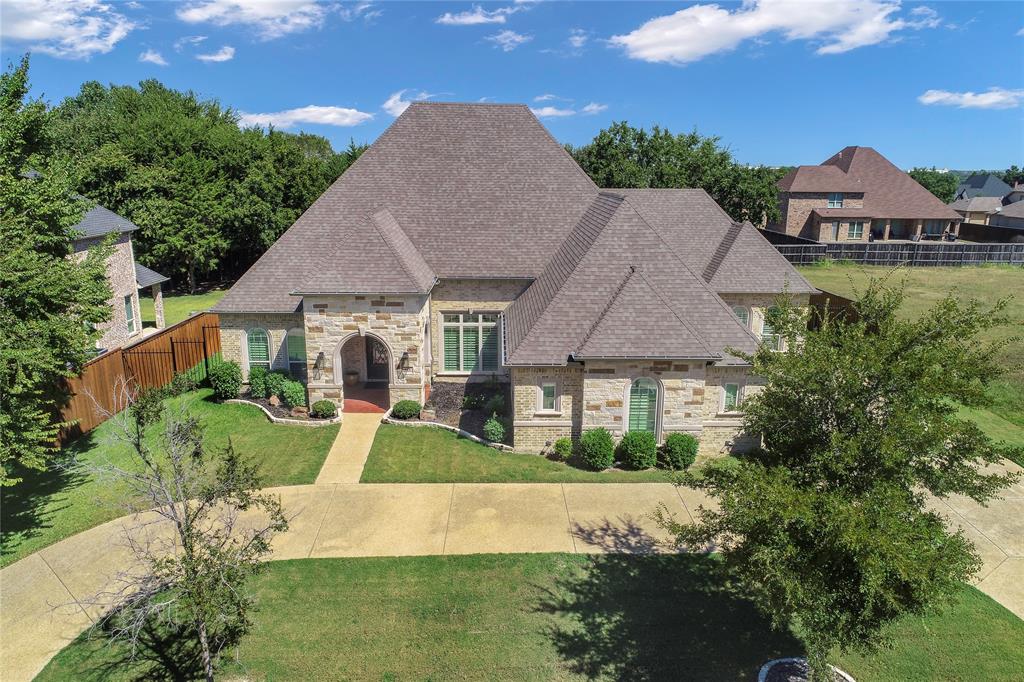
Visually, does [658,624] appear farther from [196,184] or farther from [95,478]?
[196,184]

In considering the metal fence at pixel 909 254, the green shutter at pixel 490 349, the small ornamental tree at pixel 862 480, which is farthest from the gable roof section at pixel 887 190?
the small ornamental tree at pixel 862 480

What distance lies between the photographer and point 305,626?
11.2 meters

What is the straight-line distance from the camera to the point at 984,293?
3928 cm

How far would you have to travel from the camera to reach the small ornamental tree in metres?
7.47

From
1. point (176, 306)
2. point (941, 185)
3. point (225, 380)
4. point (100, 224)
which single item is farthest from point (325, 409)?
point (941, 185)

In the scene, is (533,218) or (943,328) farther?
(533,218)

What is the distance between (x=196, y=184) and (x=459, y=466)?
1238 inches

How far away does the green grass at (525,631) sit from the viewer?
10.3 meters

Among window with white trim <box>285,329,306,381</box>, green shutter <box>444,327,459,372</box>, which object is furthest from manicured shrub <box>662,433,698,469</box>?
Result: window with white trim <box>285,329,306,381</box>

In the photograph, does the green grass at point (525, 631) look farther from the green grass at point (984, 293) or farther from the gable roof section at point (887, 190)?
the gable roof section at point (887, 190)

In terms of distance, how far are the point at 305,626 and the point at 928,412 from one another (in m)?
10.6

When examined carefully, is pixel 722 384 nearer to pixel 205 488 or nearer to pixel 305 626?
pixel 305 626

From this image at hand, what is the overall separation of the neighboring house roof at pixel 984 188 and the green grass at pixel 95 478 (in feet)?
377

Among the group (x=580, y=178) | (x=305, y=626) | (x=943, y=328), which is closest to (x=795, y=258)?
(x=580, y=178)
